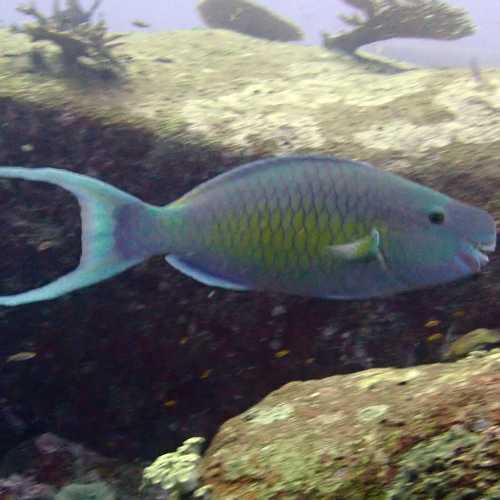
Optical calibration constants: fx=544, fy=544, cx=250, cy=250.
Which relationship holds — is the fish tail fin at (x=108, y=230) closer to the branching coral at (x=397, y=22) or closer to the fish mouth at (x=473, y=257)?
the fish mouth at (x=473, y=257)

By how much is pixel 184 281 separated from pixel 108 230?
132cm

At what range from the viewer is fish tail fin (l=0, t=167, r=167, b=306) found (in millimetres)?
1940

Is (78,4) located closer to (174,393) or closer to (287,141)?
(287,141)

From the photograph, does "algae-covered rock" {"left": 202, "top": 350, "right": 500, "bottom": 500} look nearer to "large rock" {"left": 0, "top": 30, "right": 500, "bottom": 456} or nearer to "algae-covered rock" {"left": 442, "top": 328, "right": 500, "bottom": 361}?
"algae-covered rock" {"left": 442, "top": 328, "right": 500, "bottom": 361}

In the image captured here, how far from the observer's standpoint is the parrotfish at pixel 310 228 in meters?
1.98

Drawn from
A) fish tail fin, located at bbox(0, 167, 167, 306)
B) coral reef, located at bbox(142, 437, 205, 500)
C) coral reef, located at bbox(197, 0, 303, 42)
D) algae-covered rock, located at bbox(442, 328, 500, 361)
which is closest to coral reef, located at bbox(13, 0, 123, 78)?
fish tail fin, located at bbox(0, 167, 167, 306)

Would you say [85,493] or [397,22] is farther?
[397,22]

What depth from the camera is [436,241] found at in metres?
2.01

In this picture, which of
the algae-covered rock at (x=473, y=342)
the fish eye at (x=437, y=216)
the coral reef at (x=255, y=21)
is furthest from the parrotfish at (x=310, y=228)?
the coral reef at (x=255, y=21)

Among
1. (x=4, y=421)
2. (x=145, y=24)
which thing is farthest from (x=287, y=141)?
(x=145, y=24)

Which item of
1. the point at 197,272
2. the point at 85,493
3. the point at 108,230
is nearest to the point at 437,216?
the point at 197,272

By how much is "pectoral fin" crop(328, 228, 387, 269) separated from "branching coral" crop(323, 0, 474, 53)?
5278mm

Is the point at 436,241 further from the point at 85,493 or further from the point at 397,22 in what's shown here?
the point at 397,22

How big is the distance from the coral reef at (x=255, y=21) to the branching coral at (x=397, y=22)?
248cm
